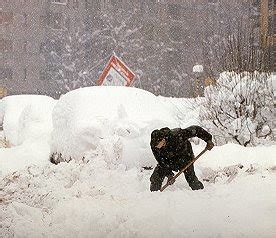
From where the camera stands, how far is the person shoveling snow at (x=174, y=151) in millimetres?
6301

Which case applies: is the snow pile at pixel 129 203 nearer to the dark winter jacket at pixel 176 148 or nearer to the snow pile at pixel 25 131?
the dark winter jacket at pixel 176 148

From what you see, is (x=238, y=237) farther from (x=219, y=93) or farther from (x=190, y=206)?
(x=219, y=93)

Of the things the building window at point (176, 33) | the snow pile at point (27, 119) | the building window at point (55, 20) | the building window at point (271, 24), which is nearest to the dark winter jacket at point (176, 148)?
the snow pile at point (27, 119)

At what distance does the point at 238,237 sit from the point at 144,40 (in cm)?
3555

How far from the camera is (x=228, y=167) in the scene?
8.93 meters

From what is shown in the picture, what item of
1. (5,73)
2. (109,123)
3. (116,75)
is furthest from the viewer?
(5,73)

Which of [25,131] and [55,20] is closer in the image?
[25,131]

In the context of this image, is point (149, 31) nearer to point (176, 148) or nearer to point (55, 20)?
point (55, 20)

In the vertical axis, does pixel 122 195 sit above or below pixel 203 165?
above

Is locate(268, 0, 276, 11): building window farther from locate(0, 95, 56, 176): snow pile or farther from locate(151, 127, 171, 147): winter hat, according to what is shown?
locate(151, 127, 171, 147): winter hat

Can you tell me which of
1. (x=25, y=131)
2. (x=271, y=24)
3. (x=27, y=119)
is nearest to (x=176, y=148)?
(x=25, y=131)

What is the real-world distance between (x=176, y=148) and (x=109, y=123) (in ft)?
6.40

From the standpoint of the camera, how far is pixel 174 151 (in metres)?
6.52

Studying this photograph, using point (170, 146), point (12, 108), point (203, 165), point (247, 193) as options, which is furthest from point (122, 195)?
point (12, 108)
